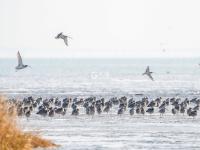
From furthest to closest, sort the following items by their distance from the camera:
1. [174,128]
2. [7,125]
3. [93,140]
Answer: [174,128], [93,140], [7,125]

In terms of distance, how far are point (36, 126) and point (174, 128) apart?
530cm

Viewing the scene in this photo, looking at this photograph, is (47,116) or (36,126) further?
(47,116)

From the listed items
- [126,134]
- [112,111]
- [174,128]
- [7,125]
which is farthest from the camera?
[112,111]

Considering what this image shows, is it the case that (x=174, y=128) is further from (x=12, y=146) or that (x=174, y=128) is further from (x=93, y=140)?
(x=12, y=146)

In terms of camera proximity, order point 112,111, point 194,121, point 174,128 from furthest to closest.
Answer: point 112,111 < point 194,121 < point 174,128

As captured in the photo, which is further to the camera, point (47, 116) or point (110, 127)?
point (47, 116)

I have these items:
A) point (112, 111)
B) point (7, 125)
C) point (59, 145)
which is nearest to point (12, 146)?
point (7, 125)

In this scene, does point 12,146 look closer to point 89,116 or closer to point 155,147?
point 155,147

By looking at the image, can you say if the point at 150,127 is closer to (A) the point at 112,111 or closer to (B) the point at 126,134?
(B) the point at 126,134

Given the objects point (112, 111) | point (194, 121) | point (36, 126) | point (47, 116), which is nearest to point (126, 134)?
point (36, 126)

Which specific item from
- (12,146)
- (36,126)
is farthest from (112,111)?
(12,146)

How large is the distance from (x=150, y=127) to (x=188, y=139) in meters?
5.34

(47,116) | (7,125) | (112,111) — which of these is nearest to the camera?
(7,125)

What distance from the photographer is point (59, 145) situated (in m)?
27.5
